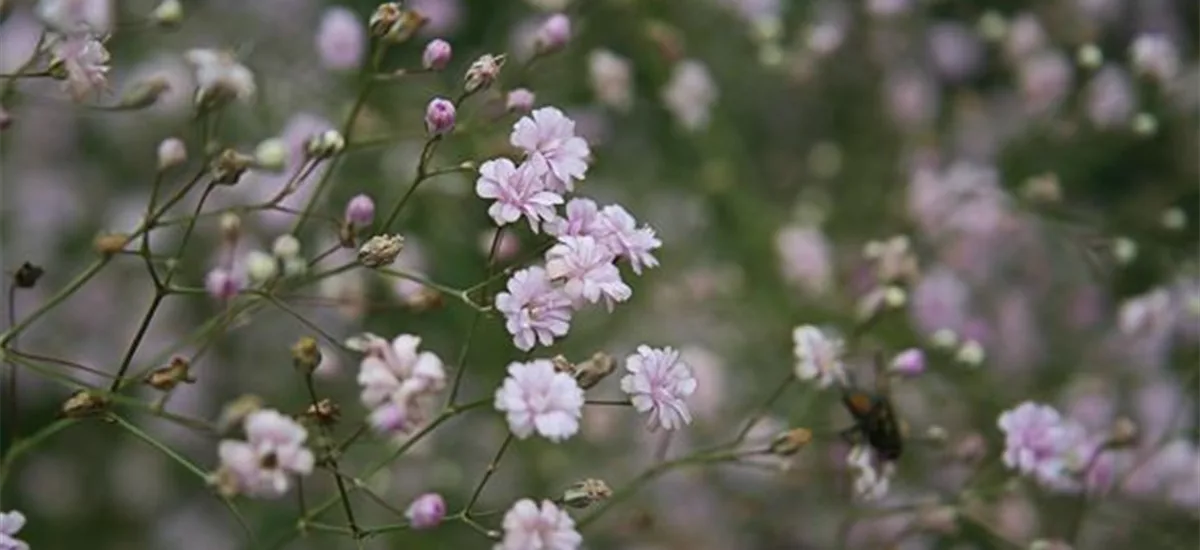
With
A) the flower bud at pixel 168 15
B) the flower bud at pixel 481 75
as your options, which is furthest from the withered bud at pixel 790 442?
the flower bud at pixel 168 15

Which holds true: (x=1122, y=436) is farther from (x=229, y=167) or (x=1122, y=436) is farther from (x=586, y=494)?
(x=229, y=167)

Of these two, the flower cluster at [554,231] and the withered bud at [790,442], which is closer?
the flower cluster at [554,231]

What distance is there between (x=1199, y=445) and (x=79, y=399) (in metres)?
1.18

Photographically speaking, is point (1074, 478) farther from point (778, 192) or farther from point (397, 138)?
point (778, 192)

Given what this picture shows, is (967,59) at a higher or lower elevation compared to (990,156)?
higher

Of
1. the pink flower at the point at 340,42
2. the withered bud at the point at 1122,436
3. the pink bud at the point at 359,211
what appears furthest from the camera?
the pink flower at the point at 340,42

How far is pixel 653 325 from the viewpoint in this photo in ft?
6.93

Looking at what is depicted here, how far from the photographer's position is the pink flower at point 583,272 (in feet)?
3.86

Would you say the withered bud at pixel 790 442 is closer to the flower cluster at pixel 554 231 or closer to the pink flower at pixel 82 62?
the flower cluster at pixel 554 231

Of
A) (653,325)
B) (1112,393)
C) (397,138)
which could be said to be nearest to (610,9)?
(653,325)

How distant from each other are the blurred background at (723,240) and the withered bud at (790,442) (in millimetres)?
202

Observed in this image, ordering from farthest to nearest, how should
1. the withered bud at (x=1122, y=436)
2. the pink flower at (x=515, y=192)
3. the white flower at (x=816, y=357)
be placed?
the withered bud at (x=1122, y=436), the white flower at (x=816, y=357), the pink flower at (x=515, y=192)

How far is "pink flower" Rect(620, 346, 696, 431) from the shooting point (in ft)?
3.91

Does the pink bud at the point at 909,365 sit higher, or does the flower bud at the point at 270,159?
the pink bud at the point at 909,365
